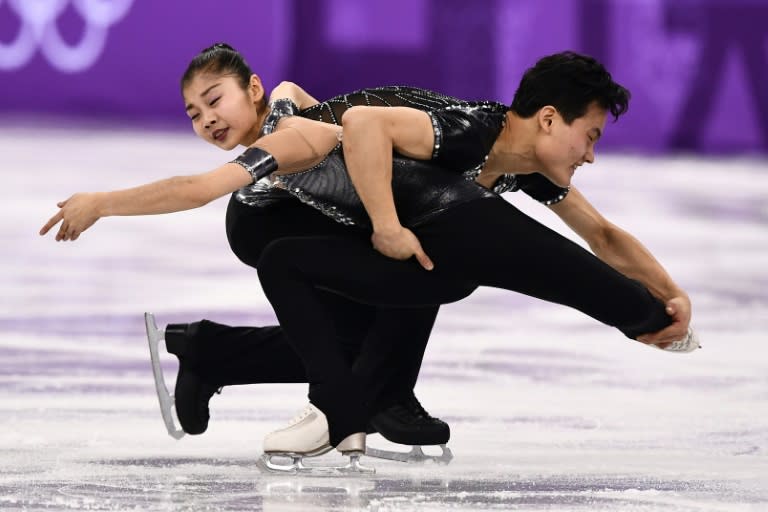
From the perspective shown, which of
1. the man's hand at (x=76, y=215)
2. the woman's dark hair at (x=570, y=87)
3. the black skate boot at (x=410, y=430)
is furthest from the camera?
the black skate boot at (x=410, y=430)

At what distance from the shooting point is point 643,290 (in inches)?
123

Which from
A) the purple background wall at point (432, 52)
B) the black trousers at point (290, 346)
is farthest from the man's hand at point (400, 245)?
the purple background wall at point (432, 52)

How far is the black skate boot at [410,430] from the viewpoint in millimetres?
3209

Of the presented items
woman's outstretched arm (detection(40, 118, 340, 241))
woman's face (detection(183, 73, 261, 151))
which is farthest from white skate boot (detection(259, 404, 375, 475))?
woman's face (detection(183, 73, 261, 151))

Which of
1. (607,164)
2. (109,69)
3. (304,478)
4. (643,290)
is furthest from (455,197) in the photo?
(109,69)

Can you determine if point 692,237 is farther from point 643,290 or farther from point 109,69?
point 109,69

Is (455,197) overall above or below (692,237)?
below

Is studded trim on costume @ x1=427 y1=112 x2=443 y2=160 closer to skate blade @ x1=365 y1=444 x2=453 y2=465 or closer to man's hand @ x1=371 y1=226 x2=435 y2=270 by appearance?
man's hand @ x1=371 y1=226 x2=435 y2=270

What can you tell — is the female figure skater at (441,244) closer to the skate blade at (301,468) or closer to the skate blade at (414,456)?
the skate blade at (301,468)

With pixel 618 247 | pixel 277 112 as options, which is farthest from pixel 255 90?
pixel 618 247

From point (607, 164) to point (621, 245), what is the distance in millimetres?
6684

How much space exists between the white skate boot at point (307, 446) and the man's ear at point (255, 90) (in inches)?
27.6

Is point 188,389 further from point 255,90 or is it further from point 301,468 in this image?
point 255,90

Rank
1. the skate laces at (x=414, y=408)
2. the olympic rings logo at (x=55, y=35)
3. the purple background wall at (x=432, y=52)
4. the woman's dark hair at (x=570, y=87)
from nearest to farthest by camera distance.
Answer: the woman's dark hair at (x=570, y=87), the skate laces at (x=414, y=408), the olympic rings logo at (x=55, y=35), the purple background wall at (x=432, y=52)
